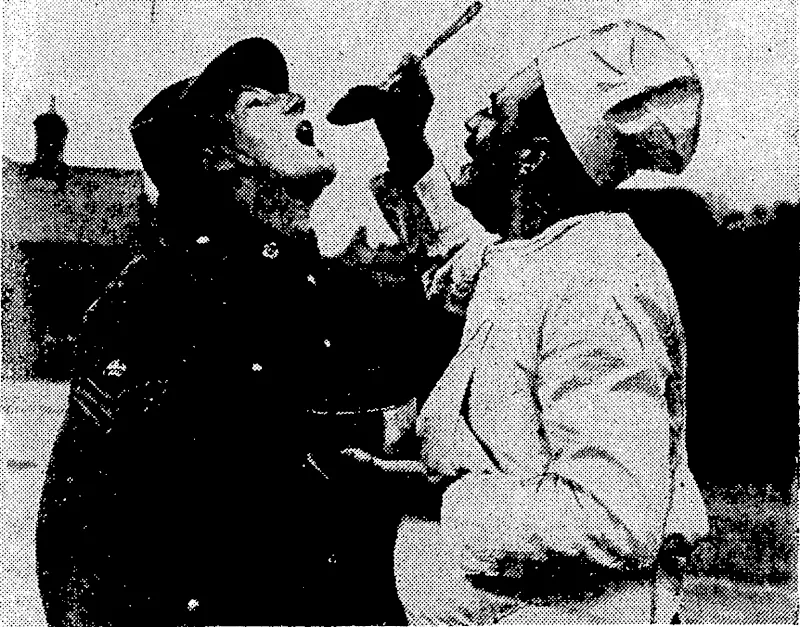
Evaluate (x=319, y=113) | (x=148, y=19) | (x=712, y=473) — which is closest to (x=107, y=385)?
(x=319, y=113)

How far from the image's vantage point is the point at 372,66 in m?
1.71

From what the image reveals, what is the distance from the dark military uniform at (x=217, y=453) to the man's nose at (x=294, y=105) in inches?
9.6

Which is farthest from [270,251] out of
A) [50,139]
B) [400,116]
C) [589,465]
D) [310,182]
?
[589,465]

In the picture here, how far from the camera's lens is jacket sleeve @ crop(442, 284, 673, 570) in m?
1.26

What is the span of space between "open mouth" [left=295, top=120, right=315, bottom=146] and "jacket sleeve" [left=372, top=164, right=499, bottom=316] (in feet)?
0.57

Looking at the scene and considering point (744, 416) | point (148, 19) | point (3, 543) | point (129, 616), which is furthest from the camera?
point (148, 19)

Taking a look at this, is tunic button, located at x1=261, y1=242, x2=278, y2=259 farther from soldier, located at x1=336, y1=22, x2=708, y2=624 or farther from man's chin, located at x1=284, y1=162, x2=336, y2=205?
soldier, located at x1=336, y1=22, x2=708, y2=624

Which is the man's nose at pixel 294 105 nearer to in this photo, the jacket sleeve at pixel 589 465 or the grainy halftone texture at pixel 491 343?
the grainy halftone texture at pixel 491 343

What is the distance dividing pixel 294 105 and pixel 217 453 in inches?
27.0

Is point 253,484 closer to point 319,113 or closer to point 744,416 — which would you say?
point 319,113

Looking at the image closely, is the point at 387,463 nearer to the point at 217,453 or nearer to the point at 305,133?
the point at 217,453

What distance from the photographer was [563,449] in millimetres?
1282

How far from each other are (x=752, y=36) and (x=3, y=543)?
189 centimetres

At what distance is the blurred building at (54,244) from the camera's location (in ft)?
4.97
